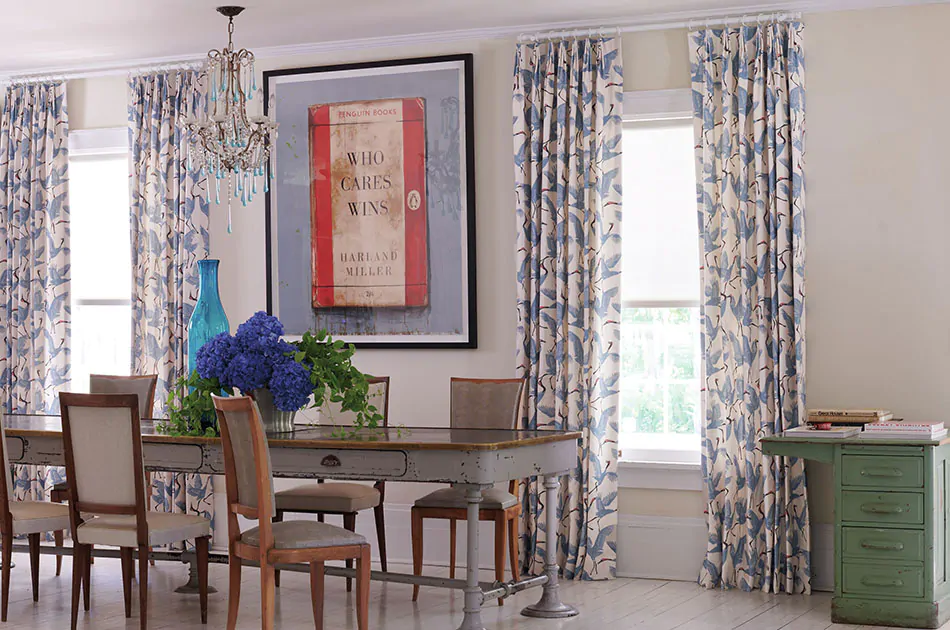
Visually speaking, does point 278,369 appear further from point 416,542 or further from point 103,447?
point 416,542

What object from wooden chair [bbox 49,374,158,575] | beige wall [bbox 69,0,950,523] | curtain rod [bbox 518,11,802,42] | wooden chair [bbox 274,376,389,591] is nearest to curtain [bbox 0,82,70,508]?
wooden chair [bbox 49,374,158,575]

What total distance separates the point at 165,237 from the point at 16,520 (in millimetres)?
2247

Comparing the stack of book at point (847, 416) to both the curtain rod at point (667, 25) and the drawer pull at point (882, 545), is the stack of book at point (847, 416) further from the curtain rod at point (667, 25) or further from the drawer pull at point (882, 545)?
the curtain rod at point (667, 25)

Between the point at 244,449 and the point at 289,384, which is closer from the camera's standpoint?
the point at 244,449

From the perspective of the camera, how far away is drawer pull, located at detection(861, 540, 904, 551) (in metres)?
4.80

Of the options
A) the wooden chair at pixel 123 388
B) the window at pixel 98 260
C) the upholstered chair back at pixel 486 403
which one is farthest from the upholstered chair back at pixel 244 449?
the window at pixel 98 260

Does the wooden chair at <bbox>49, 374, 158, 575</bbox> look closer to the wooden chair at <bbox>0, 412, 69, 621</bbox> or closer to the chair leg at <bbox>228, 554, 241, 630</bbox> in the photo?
the wooden chair at <bbox>0, 412, 69, 621</bbox>

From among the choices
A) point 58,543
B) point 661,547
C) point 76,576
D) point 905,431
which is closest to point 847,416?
point 905,431

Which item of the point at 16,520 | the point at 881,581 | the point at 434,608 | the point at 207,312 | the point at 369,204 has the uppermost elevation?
the point at 369,204

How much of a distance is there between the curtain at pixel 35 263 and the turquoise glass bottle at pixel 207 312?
6.74ft

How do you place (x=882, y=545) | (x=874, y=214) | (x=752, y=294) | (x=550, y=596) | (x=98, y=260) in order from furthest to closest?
(x=98, y=260)
(x=752, y=294)
(x=874, y=214)
(x=550, y=596)
(x=882, y=545)

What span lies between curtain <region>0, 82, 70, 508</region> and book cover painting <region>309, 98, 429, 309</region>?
1.76 metres

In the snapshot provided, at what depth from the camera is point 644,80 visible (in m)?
5.92

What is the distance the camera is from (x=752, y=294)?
5.63m
